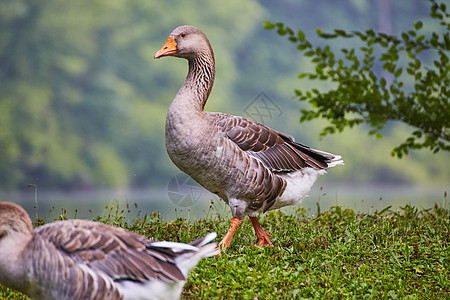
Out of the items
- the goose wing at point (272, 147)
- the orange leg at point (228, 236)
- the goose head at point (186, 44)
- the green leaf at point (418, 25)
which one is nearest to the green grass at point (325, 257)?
the orange leg at point (228, 236)

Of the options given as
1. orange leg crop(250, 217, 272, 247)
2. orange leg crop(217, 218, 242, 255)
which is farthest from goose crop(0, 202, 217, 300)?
orange leg crop(250, 217, 272, 247)

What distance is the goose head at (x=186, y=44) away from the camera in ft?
20.4

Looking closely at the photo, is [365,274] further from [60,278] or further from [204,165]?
[60,278]

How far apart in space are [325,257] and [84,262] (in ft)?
10.4

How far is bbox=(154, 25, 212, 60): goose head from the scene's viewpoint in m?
6.21

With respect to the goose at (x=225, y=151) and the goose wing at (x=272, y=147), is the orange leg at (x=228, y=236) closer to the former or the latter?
the goose at (x=225, y=151)

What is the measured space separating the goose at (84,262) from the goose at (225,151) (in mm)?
2053

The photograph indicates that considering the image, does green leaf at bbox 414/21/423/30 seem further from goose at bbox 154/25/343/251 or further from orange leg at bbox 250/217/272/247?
orange leg at bbox 250/217/272/247

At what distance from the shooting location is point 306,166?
6.84 m

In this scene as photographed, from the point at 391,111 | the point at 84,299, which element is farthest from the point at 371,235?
the point at 84,299

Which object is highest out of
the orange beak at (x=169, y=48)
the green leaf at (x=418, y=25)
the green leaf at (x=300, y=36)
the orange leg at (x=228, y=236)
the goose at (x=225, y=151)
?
the green leaf at (x=418, y=25)

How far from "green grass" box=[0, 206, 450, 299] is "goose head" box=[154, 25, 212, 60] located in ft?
8.00

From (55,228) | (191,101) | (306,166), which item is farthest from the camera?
(306,166)

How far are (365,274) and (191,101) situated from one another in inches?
113
